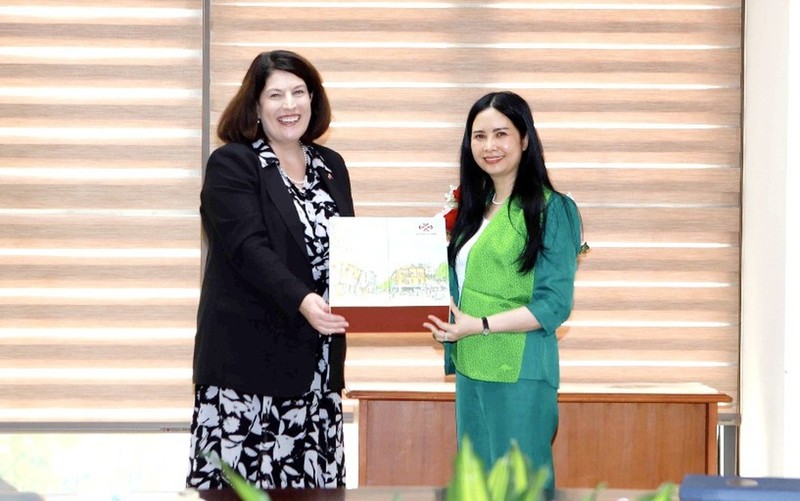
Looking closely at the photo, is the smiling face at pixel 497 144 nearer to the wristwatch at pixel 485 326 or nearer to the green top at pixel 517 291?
the green top at pixel 517 291

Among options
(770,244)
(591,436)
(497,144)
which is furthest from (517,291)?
(770,244)

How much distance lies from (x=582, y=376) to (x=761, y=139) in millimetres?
1176

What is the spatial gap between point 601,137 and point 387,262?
1.89m

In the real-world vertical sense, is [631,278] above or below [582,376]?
above

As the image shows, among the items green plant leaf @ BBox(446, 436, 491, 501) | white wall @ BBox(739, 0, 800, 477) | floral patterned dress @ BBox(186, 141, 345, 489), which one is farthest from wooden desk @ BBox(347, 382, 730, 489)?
green plant leaf @ BBox(446, 436, 491, 501)

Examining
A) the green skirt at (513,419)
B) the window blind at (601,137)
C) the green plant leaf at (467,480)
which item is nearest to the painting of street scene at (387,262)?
the green skirt at (513,419)

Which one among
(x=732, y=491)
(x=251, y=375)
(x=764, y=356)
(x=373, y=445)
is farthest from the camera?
(x=764, y=356)

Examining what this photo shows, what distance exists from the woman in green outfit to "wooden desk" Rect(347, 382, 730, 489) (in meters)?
0.93

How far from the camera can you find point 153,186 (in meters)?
4.18

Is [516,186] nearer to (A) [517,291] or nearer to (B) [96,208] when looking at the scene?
(A) [517,291]

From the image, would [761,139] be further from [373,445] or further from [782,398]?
[373,445]

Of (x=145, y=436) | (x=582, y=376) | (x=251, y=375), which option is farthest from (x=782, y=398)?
(x=145, y=436)

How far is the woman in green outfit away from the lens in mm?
2660

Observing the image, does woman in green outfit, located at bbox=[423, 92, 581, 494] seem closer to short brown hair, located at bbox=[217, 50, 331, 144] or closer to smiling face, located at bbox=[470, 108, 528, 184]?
smiling face, located at bbox=[470, 108, 528, 184]
